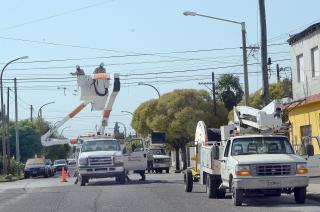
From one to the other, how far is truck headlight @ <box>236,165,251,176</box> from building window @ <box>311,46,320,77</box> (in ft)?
54.0

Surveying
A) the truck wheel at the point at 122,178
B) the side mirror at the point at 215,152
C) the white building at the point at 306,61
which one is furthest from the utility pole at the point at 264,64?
the truck wheel at the point at 122,178

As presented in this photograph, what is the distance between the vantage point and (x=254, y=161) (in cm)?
1998

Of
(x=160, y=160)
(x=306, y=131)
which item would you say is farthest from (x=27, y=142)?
(x=306, y=131)

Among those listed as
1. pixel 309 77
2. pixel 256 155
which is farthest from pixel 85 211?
pixel 309 77

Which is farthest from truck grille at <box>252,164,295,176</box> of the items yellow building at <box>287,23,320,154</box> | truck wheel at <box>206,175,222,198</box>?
yellow building at <box>287,23,320,154</box>

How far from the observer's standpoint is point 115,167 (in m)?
35.4

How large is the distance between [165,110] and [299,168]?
43173 millimetres

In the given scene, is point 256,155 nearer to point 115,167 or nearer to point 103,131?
point 115,167

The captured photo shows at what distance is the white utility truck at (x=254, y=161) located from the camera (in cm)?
1989

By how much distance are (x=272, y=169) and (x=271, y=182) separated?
0.36 m

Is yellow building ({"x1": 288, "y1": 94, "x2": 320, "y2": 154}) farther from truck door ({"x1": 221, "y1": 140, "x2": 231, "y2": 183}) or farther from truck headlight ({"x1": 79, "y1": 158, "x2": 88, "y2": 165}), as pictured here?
truck door ({"x1": 221, "y1": 140, "x2": 231, "y2": 183})

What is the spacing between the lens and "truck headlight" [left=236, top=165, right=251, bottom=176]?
19948 mm

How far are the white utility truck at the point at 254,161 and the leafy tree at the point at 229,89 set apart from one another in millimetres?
40341

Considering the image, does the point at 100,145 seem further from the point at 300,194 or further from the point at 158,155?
the point at 158,155
